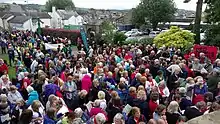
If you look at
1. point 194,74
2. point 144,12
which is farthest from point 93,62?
point 144,12

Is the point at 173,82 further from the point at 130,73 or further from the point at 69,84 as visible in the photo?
the point at 69,84

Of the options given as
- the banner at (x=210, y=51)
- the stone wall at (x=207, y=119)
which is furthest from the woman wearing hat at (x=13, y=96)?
the banner at (x=210, y=51)

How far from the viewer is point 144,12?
63.1 m

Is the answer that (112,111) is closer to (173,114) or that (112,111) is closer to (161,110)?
(161,110)

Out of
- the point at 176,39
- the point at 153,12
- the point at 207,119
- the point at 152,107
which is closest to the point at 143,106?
the point at 152,107

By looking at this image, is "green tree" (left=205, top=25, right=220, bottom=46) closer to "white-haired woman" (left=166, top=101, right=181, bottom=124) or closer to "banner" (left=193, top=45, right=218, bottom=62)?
"banner" (left=193, top=45, right=218, bottom=62)

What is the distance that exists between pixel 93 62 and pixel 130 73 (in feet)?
10.4

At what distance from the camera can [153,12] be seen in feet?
206

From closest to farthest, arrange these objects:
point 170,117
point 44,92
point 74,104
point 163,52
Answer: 1. point 170,117
2. point 74,104
3. point 44,92
4. point 163,52

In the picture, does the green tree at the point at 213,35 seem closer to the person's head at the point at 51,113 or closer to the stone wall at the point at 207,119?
the person's head at the point at 51,113

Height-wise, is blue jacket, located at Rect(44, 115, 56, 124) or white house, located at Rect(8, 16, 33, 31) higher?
blue jacket, located at Rect(44, 115, 56, 124)

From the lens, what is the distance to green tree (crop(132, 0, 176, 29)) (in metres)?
62.9

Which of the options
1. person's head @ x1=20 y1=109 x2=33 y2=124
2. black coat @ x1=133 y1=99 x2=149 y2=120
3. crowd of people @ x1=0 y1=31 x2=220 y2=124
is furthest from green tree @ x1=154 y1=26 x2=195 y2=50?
person's head @ x1=20 y1=109 x2=33 y2=124

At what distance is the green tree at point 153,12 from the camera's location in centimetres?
6288
